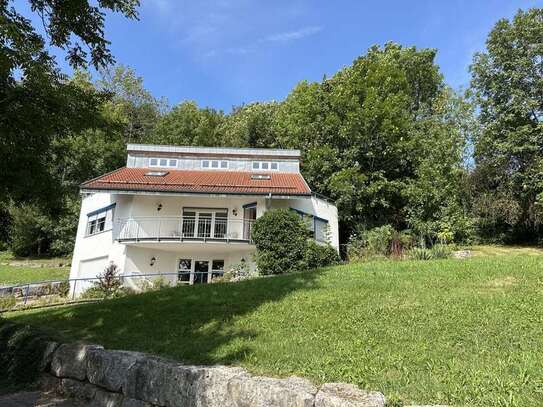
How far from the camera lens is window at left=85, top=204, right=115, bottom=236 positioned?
24.5 m

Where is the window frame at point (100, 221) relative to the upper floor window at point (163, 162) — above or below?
below

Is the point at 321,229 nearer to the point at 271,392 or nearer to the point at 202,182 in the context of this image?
the point at 202,182

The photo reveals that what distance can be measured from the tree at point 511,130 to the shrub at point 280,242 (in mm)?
14539

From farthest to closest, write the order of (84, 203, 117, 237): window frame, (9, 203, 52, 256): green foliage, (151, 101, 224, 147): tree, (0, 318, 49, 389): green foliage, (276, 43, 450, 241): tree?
(151, 101, 224, 147): tree → (9, 203, 52, 256): green foliage → (276, 43, 450, 241): tree → (84, 203, 117, 237): window frame → (0, 318, 49, 389): green foliage

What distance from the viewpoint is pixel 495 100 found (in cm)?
2864

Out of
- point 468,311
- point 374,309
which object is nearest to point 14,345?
point 374,309

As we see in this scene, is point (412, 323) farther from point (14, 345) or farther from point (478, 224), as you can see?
point (478, 224)

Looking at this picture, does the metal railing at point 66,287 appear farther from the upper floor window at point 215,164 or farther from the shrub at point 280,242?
the upper floor window at point 215,164

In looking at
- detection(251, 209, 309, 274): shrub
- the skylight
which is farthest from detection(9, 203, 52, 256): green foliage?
detection(251, 209, 309, 274): shrub

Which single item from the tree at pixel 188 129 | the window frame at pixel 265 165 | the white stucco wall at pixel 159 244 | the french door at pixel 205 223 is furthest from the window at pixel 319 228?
the tree at pixel 188 129

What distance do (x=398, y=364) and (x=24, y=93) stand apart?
7828 millimetres

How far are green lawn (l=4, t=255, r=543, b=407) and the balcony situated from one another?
9.77m

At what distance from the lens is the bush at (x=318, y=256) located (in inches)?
766

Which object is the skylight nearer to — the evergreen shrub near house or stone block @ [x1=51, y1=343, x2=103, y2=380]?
the evergreen shrub near house
